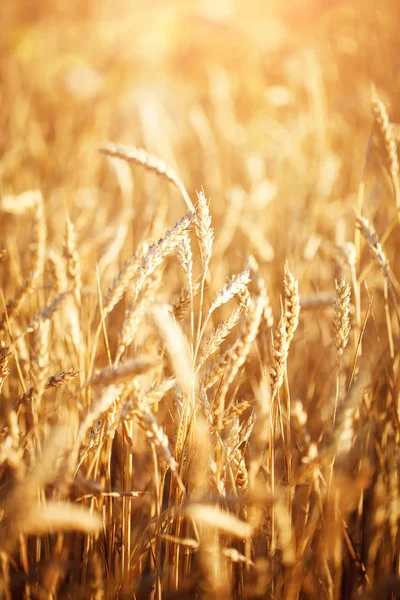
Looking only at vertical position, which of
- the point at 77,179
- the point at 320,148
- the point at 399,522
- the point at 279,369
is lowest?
the point at 399,522

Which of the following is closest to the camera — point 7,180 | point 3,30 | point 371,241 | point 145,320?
point 371,241

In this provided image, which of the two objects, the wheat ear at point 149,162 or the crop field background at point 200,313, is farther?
the wheat ear at point 149,162

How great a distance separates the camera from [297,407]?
0.47 meters

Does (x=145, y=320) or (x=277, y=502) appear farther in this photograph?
(x=145, y=320)

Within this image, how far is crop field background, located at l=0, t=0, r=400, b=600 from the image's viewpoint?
0.49 meters

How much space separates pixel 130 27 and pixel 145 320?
2641 mm

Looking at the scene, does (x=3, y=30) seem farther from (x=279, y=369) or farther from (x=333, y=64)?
(x=279, y=369)

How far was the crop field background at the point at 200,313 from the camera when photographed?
0.49 m

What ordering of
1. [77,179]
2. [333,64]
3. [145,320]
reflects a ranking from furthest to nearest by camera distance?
[333,64], [77,179], [145,320]

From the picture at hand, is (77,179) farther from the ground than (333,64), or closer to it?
closer to it

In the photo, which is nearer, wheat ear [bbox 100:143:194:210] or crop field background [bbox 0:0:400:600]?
crop field background [bbox 0:0:400:600]

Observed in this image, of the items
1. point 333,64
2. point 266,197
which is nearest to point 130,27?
point 333,64

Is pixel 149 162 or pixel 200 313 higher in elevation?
pixel 149 162

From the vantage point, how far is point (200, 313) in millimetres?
589
